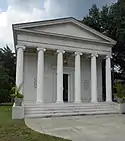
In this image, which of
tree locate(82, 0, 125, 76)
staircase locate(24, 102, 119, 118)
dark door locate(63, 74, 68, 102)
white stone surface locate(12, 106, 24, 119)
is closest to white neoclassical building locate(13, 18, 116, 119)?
dark door locate(63, 74, 68, 102)

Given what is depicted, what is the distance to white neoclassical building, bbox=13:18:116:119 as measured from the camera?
49.0 feet

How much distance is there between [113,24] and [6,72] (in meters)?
15.7

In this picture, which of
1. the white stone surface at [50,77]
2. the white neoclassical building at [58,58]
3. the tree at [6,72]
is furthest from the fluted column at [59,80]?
the tree at [6,72]

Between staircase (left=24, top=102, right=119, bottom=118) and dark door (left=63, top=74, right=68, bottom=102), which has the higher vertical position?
dark door (left=63, top=74, right=68, bottom=102)

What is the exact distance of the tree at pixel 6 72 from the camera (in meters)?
24.3

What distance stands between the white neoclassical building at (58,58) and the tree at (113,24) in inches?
234

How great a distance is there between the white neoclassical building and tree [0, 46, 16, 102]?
869 centimetres

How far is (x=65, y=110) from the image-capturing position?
13.4 m

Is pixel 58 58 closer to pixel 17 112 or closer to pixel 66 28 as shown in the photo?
pixel 66 28

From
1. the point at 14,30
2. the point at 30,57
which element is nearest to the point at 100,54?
the point at 30,57

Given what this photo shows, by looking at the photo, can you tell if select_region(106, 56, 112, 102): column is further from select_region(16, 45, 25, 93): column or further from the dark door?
select_region(16, 45, 25, 93): column

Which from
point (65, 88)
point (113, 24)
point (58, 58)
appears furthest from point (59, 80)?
point (113, 24)

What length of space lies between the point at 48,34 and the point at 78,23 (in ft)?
10.7

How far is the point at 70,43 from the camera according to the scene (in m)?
16.2
